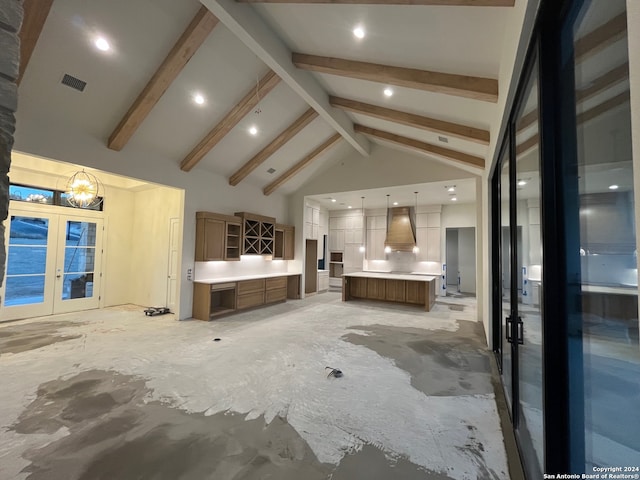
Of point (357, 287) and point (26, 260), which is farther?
point (357, 287)

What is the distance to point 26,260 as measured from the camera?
18.4 feet

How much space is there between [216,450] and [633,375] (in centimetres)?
246

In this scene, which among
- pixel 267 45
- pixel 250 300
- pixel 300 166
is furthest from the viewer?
pixel 300 166

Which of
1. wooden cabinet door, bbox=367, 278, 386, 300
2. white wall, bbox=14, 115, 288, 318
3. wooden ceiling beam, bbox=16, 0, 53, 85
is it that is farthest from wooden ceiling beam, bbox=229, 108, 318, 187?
wooden cabinet door, bbox=367, 278, 386, 300

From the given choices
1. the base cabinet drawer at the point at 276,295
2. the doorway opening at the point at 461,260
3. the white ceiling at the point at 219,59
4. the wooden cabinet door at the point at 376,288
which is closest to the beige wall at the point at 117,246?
the white ceiling at the point at 219,59

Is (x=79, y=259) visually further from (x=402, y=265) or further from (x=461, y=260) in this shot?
(x=461, y=260)

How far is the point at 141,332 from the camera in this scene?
15.9 feet

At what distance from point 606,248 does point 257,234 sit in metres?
7.06

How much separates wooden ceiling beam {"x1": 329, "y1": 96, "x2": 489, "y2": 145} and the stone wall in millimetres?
4542

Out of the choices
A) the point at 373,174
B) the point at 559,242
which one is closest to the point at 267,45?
the point at 559,242

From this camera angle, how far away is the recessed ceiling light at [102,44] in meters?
3.30

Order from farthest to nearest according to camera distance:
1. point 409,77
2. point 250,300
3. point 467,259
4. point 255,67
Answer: point 467,259, point 250,300, point 255,67, point 409,77

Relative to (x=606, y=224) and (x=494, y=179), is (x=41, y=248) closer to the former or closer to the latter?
(x=606, y=224)

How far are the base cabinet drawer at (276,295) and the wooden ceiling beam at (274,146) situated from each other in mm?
3089
